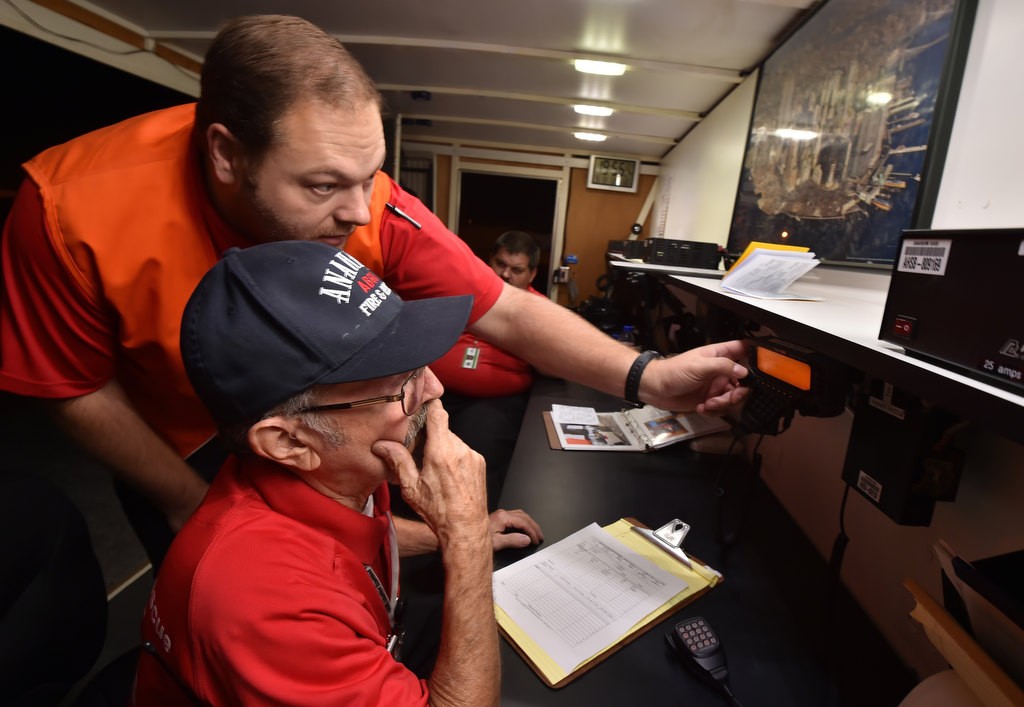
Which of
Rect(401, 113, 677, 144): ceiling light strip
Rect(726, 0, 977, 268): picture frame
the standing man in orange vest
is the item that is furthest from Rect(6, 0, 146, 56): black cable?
Rect(726, 0, 977, 268): picture frame

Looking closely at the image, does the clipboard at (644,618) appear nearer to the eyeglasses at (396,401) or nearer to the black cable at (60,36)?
the eyeglasses at (396,401)

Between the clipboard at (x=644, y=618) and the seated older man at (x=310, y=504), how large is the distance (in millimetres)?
144

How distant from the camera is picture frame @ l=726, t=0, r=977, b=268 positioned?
1.11m

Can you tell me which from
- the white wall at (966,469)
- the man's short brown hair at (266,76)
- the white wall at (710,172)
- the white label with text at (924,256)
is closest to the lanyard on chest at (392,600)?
the man's short brown hair at (266,76)

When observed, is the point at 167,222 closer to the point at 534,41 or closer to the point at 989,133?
the point at 989,133

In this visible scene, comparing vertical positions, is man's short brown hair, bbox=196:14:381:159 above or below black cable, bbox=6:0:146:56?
below

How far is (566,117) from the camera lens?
407 cm

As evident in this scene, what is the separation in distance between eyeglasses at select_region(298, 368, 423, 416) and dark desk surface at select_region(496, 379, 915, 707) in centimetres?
49

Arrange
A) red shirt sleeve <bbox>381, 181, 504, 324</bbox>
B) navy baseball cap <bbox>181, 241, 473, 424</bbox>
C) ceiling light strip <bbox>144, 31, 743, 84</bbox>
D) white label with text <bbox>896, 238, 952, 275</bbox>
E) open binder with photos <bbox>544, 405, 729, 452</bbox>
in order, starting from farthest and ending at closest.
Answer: ceiling light strip <bbox>144, 31, 743, 84</bbox>
open binder with photos <bbox>544, 405, 729, 452</bbox>
red shirt sleeve <bbox>381, 181, 504, 324</bbox>
navy baseball cap <bbox>181, 241, 473, 424</bbox>
white label with text <bbox>896, 238, 952, 275</bbox>

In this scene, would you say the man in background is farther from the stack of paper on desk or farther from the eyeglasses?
the eyeglasses

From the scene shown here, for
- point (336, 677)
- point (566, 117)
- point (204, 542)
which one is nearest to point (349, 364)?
point (204, 542)

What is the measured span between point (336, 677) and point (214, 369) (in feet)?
1.41

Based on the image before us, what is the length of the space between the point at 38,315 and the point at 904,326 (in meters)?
1.38

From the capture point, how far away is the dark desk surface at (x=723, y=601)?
0.79m
